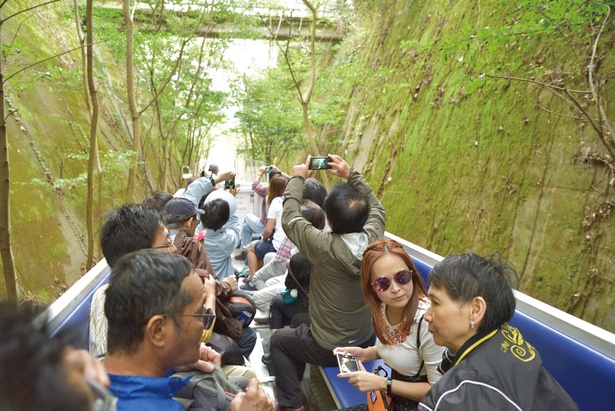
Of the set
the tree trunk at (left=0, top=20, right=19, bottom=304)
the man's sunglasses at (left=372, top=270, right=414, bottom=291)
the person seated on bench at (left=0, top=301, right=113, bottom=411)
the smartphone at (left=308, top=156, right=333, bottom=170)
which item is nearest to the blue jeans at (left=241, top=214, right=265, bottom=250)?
the smartphone at (left=308, top=156, right=333, bottom=170)

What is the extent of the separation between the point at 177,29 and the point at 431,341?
8.55 metres

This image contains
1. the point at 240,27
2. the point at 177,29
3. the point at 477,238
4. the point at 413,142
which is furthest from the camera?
the point at 240,27

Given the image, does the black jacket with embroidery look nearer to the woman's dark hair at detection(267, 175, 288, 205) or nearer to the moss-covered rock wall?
the moss-covered rock wall

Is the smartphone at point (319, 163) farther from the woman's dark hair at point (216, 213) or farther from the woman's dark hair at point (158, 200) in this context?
the woman's dark hair at point (158, 200)

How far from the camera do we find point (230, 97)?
12508 millimetres

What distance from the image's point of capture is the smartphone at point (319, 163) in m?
3.07

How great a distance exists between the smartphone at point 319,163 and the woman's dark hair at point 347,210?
560mm

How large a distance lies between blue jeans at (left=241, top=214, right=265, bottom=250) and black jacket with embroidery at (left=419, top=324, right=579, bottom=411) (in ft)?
16.9

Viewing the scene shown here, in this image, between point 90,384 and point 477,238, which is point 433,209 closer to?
point 477,238

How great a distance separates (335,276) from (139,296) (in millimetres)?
1492

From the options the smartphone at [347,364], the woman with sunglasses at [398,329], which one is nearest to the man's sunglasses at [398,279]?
the woman with sunglasses at [398,329]

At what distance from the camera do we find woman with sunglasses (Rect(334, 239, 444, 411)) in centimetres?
192

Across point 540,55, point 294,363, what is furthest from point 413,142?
point 294,363

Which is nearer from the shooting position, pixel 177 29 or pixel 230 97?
pixel 177 29
